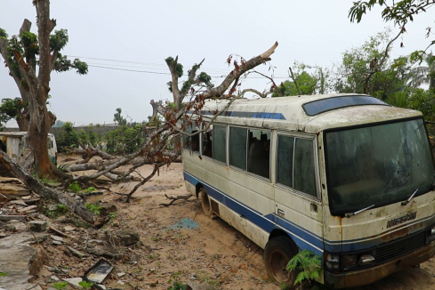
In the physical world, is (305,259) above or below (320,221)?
below

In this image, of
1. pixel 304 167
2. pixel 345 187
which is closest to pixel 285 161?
pixel 304 167

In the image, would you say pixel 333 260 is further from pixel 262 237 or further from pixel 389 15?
pixel 389 15

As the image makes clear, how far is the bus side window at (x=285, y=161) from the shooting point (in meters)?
4.68

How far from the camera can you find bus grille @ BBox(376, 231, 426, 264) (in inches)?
163

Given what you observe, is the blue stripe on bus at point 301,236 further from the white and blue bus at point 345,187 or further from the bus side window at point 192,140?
the bus side window at point 192,140

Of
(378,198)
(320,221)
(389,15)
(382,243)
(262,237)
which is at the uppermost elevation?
(389,15)

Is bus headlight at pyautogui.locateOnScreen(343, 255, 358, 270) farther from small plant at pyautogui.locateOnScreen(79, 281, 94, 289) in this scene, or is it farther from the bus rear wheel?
the bus rear wheel

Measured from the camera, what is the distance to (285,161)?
4805 mm

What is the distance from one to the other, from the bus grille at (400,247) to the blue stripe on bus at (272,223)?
0.76 meters

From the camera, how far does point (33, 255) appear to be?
4.47m

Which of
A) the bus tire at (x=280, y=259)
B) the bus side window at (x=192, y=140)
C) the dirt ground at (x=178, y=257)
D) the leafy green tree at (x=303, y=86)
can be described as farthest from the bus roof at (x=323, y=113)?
the leafy green tree at (x=303, y=86)

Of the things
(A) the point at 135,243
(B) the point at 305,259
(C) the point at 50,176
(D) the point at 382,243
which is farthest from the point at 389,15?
(C) the point at 50,176

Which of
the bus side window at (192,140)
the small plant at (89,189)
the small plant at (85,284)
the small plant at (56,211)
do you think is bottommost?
the small plant at (89,189)

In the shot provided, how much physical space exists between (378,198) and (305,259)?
1.15 meters
